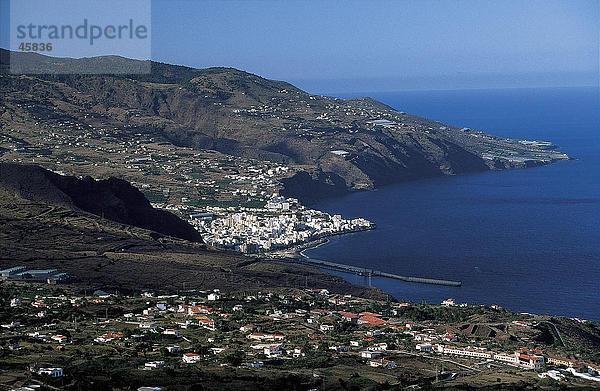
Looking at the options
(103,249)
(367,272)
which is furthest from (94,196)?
(367,272)

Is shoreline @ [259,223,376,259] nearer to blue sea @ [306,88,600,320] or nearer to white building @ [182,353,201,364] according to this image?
blue sea @ [306,88,600,320]

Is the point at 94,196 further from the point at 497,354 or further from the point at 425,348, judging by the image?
the point at 497,354

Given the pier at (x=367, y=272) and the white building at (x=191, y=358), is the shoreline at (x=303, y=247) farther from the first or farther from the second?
the white building at (x=191, y=358)

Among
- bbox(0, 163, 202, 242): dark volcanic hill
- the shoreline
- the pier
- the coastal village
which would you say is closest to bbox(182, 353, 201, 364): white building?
the coastal village

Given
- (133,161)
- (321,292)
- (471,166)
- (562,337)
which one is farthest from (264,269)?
(471,166)

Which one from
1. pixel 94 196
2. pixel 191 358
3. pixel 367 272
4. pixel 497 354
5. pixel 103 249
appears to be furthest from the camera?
pixel 94 196

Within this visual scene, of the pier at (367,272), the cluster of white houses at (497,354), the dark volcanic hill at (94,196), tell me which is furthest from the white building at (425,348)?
the dark volcanic hill at (94,196)

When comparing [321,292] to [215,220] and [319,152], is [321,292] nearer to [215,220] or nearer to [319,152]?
[215,220]
